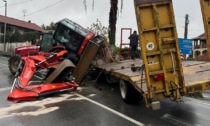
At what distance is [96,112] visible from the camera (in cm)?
868

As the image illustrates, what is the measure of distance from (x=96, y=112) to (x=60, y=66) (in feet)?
12.5

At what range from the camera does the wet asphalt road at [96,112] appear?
25.1ft

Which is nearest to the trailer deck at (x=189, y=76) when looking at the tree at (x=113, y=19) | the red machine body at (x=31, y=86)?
the red machine body at (x=31, y=86)

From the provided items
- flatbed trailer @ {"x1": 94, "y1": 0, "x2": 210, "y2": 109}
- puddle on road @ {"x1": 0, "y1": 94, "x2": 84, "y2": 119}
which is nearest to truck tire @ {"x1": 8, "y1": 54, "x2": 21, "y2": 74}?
puddle on road @ {"x1": 0, "y1": 94, "x2": 84, "y2": 119}

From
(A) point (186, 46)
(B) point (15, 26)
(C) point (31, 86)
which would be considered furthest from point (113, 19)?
(B) point (15, 26)

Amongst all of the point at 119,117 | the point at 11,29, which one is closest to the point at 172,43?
the point at 119,117

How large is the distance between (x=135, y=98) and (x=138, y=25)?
2847mm

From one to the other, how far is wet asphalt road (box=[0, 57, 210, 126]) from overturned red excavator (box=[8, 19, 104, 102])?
0.36m

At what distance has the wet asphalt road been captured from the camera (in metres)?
7.65

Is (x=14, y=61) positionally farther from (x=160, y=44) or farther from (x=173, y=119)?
(x=173, y=119)

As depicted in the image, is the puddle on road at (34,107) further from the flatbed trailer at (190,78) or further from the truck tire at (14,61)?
the truck tire at (14,61)

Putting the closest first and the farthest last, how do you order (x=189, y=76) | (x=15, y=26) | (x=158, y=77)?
(x=158, y=77)
(x=189, y=76)
(x=15, y=26)

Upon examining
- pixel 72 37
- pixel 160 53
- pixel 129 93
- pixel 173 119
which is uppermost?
pixel 72 37

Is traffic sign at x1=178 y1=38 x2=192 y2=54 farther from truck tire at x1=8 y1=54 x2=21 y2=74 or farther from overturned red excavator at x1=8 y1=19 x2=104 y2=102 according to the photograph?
truck tire at x1=8 y1=54 x2=21 y2=74
